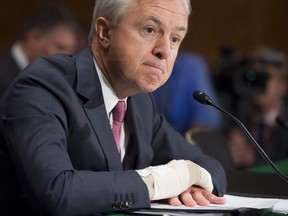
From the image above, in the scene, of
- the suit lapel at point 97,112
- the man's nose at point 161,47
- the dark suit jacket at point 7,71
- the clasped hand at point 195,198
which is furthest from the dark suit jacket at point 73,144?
the dark suit jacket at point 7,71

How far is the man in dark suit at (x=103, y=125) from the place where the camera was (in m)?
1.99

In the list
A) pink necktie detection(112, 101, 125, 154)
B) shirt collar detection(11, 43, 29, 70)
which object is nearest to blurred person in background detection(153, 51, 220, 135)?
shirt collar detection(11, 43, 29, 70)

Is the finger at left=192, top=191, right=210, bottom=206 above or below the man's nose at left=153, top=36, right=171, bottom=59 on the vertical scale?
below

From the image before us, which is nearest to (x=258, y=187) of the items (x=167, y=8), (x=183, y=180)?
(x=183, y=180)

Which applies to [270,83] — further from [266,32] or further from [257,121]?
[266,32]

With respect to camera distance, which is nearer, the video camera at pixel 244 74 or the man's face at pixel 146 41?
the man's face at pixel 146 41

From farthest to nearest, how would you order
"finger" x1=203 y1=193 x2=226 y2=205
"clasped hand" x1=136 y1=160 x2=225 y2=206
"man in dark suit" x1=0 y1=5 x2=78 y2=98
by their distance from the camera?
"man in dark suit" x1=0 y1=5 x2=78 y2=98, "finger" x1=203 y1=193 x2=226 y2=205, "clasped hand" x1=136 y1=160 x2=225 y2=206

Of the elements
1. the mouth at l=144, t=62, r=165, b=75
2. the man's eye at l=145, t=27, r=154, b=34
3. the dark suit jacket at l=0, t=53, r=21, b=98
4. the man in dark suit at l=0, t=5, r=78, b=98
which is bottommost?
the dark suit jacket at l=0, t=53, r=21, b=98

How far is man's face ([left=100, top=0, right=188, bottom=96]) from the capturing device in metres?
2.26

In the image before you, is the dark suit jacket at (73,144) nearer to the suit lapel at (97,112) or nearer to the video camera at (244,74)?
the suit lapel at (97,112)

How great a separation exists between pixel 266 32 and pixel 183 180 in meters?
4.89

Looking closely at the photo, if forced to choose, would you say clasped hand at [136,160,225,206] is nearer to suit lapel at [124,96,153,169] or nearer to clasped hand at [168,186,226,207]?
clasped hand at [168,186,226,207]

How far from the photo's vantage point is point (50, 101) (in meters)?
2.16

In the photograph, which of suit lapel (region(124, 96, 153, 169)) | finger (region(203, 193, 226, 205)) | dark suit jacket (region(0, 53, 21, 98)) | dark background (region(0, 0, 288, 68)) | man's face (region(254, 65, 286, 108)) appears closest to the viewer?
finger (region(203, 193, 226, 205))
